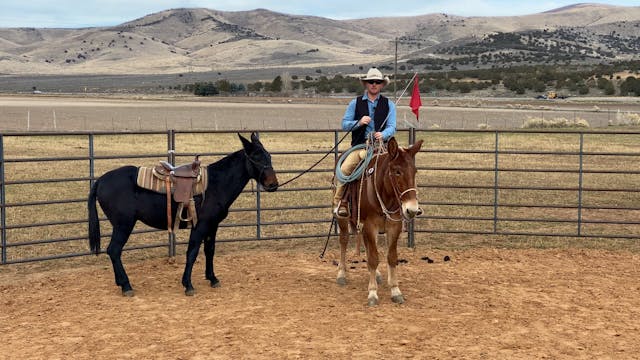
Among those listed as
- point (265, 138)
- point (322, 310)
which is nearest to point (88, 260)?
point (322, 310)

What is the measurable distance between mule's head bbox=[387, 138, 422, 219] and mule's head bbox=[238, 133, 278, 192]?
4.57ft

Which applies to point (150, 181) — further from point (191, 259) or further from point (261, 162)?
point (261, 162)

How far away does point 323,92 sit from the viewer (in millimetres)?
79438

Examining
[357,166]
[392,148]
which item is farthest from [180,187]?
[392,148]

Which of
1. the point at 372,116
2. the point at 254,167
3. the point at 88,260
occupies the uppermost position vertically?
the point at 372,116

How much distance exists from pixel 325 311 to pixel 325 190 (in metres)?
8.73

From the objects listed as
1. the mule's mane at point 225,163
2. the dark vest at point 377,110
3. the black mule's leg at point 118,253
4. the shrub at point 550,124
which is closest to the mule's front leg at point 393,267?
the dark vest at point 377,110

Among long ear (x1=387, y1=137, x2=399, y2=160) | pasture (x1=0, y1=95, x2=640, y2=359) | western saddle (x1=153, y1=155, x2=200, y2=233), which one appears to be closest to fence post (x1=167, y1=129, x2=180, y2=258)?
pasture (x1=0, y1=95, x2=640, y2=359)

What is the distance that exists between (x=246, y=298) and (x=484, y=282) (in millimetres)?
2784

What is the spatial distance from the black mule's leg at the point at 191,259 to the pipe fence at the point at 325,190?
1.64 metres

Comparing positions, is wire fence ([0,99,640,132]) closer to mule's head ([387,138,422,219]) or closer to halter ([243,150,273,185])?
halter ([243,150,273,185])

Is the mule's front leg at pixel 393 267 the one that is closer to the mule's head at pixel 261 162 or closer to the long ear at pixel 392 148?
the long ear at pixel 392 148

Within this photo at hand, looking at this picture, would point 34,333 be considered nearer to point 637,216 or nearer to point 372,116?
point 372,116

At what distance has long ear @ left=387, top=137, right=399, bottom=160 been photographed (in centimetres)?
604
